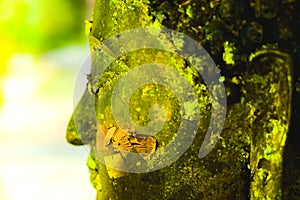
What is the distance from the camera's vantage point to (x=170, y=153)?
105 cm

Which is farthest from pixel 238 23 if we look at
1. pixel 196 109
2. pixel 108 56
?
pixel 108 56

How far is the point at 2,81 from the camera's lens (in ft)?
9.08

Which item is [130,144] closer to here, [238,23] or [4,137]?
[238,23]

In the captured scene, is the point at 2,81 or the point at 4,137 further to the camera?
the point at 2,81

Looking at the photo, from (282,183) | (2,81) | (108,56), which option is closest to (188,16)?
(108,56)

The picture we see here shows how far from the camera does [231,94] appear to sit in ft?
3.22

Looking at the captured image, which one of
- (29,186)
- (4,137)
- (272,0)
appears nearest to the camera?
(272,0)

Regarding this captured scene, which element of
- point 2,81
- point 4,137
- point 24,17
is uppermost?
point 24,17

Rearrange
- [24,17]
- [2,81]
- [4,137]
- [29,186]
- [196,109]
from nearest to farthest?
1. [196,109]
2. [29,186]
3. [4,137]
4. [2,81]
5. [24,17]

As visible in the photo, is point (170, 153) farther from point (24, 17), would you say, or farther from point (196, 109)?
point (24, 17)

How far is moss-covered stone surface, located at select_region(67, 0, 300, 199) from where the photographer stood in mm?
921

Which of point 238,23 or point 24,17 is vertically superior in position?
point 24,17

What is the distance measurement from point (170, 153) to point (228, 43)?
0.78 ft

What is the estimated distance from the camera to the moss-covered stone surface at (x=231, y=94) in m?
0.92
